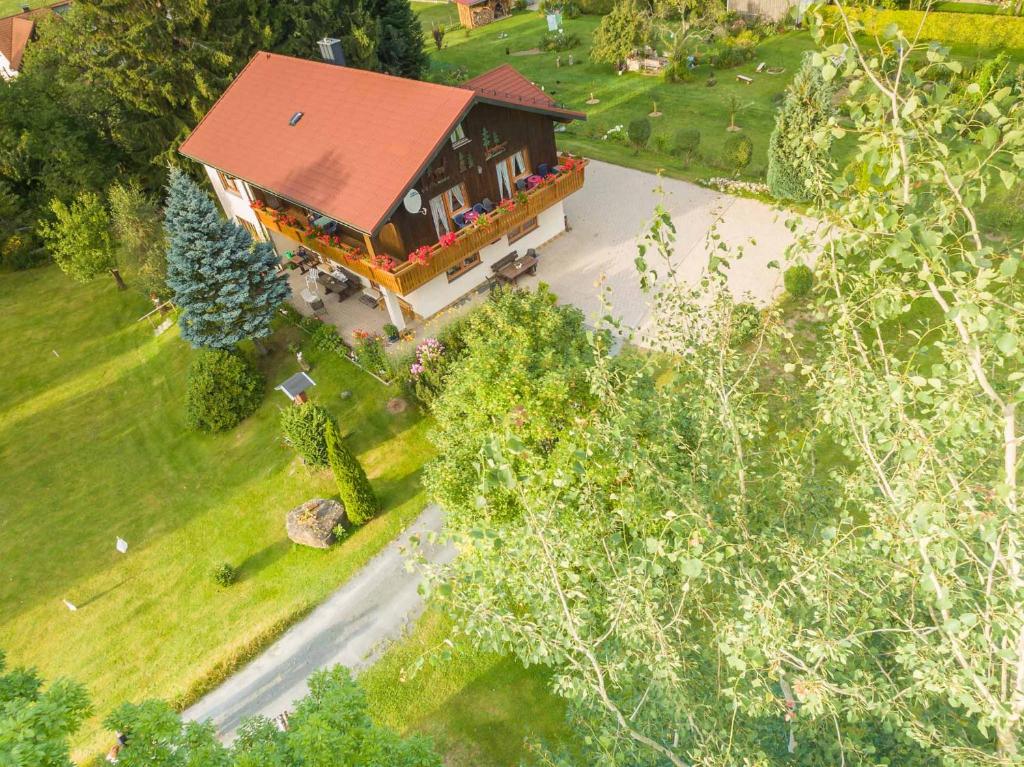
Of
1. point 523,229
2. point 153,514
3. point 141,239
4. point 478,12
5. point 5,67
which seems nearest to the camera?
point 153,514

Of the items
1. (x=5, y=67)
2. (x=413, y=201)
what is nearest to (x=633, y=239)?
(x=413, y=201)

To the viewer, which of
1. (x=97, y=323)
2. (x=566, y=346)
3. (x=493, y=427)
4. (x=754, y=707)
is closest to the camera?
(x=754, y=707)

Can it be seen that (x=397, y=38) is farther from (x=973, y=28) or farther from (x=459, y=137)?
(x=973, y=28)

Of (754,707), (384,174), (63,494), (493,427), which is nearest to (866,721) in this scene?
(754,707)

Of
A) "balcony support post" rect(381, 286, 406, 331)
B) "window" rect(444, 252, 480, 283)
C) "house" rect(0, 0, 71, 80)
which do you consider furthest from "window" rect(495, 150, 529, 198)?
"house" rect(0, 0, 71, 80)

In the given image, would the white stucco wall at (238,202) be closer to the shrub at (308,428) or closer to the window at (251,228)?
the window at (251,228)

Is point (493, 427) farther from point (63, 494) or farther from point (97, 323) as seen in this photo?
point (97, 323)

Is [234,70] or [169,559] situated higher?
[234,70]
